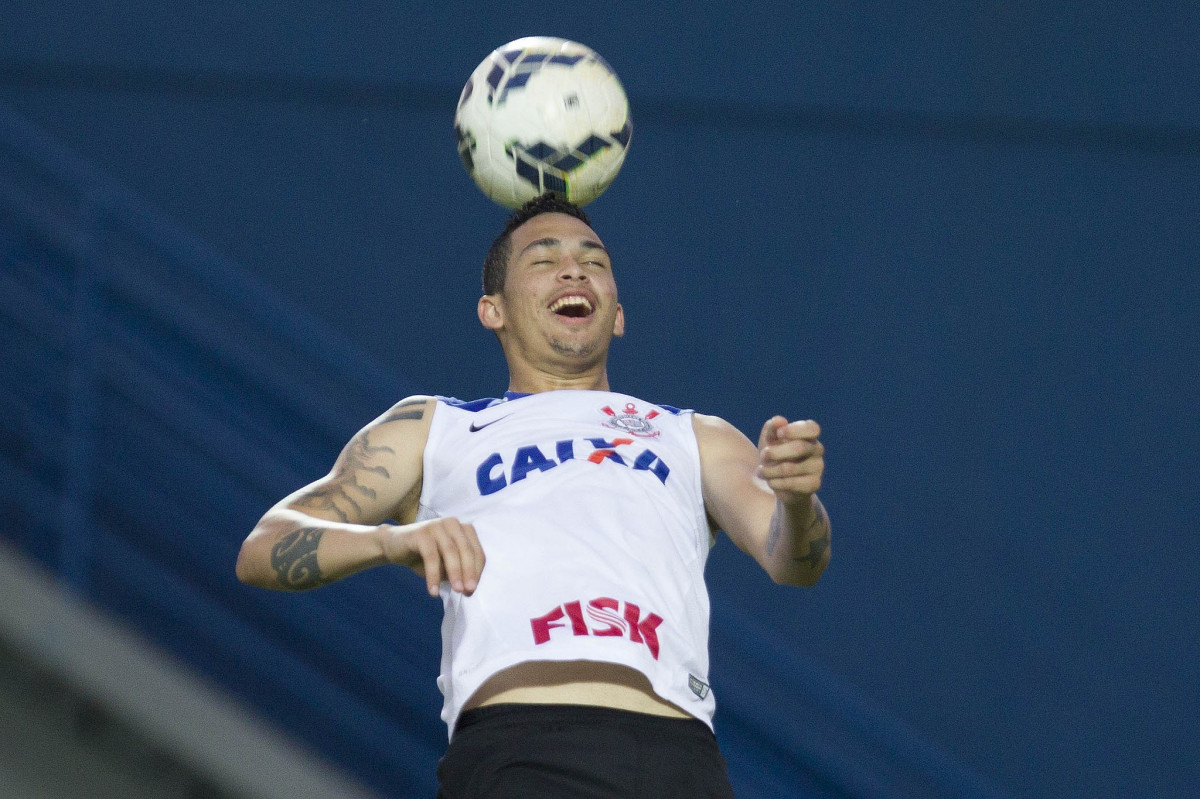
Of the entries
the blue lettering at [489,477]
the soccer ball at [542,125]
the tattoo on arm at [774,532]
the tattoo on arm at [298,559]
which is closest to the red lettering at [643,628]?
the tattoo on arm at [774,532]

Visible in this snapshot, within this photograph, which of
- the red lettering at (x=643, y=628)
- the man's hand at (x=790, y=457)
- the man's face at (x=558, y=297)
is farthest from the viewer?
the man's face at (x=558, y=297)

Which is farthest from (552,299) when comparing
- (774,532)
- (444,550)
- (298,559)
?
(444,550)

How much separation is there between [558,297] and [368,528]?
2.56 ft

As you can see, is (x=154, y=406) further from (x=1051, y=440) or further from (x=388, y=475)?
(x=1051, y=440)

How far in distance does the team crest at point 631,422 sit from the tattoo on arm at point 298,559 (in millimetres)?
648

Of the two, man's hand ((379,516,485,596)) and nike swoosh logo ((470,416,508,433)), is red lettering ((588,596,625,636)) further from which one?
nike swoosh logo ((470,416,508,433))

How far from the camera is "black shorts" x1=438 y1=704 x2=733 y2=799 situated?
6.89ft

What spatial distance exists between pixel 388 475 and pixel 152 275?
2148 millimetres

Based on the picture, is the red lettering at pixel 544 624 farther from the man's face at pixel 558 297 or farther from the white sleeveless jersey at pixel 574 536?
the man's face at pixel 558 297

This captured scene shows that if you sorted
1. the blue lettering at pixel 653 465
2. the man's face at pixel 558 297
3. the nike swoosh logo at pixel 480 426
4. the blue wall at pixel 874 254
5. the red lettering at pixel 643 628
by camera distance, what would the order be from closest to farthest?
the red lettering at pixel 643 628
the blue lettering at pixel 653 465
the nike swoosh logo at pixel 480 426
the man's face at pixel 558 297
the blue wall at pixel 874 254

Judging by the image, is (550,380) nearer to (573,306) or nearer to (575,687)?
(573,306)

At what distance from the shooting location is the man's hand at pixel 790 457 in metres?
2.00

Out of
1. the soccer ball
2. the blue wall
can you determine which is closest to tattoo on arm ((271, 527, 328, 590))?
the soccer ball

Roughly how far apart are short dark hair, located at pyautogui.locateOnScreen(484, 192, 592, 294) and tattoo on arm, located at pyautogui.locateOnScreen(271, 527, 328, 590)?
82 cm
